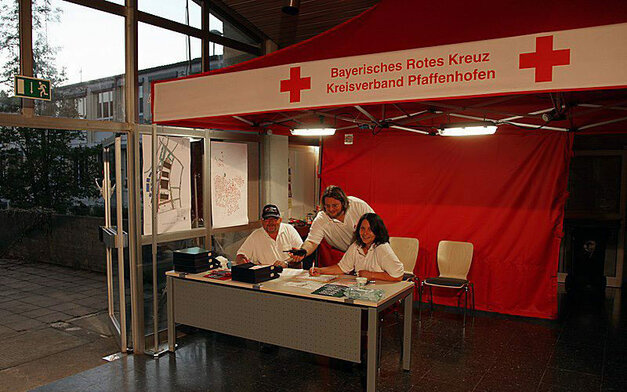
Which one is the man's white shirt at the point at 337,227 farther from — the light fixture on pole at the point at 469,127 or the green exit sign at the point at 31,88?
the green exit sign at the point at 31,88

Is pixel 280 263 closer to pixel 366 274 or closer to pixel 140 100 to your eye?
pixel 366 274

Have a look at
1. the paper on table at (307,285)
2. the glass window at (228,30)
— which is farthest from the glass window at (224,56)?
the paper on table at (307,285)

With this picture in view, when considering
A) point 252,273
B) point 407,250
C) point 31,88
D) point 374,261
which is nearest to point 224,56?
point 31,88

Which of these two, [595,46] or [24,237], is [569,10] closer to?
[595,46]

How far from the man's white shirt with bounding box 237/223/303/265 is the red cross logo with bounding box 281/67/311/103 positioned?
1736mm

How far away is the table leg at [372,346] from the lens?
10.7 feet

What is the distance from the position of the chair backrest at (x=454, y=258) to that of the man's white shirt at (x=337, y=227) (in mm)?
1071

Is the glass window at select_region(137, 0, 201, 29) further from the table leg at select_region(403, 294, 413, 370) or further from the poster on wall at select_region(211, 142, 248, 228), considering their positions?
the table leg at select_region(403, 294, 413, 370)

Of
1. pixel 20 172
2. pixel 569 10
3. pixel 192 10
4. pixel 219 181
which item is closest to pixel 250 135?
pixel 219 181

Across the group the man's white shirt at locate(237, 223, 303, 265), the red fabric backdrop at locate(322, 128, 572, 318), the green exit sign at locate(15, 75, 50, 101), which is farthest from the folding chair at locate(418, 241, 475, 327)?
the green exit sign at locate(15, 75, 50, 101)

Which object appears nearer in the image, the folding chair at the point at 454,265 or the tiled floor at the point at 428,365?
the tiled floor at the point at 428,365

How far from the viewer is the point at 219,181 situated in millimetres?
5043

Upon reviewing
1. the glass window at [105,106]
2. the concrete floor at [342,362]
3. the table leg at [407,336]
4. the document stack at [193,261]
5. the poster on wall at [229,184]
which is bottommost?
the concrete floor at [342,362]

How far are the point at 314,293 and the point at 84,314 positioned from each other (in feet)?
11.4
